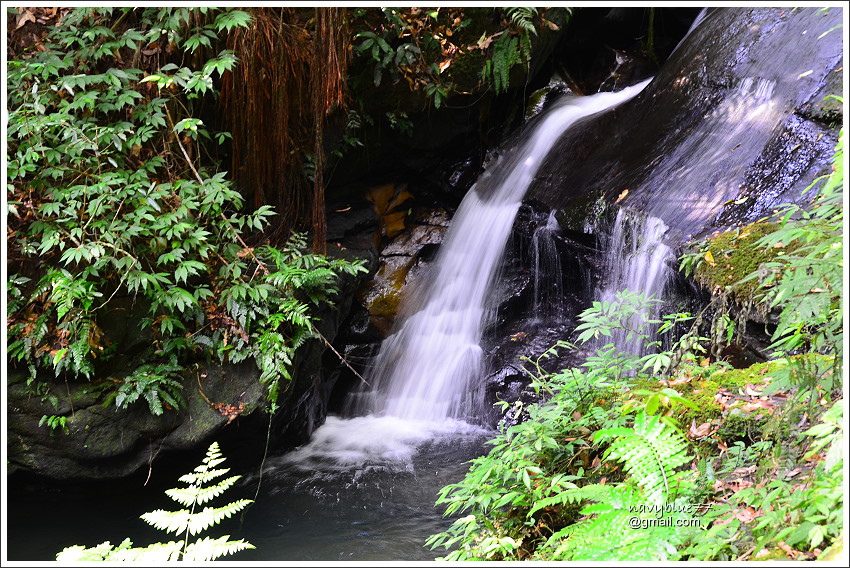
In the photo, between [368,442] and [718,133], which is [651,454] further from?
[718,133]

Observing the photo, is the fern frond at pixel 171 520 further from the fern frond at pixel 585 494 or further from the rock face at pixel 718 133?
the rock face at pixel 718 133

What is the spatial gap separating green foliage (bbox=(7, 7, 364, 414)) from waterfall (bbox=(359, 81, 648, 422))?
1.78 m

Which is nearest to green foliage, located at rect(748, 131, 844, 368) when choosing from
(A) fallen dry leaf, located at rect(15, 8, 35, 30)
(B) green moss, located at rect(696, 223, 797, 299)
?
(B) green moss, located at rect(696, 223, 797, 299)

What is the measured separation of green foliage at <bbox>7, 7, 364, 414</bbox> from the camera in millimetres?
4637

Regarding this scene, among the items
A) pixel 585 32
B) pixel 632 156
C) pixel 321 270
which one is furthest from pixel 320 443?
pixel 585 32

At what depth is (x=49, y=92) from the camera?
16.0 ft

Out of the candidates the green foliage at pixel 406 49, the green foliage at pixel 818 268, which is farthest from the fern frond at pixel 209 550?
the green foliage at pixel 406 49

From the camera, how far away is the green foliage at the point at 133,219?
15.2 ft

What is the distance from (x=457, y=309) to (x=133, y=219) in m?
3.58

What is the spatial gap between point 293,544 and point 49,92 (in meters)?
4.04

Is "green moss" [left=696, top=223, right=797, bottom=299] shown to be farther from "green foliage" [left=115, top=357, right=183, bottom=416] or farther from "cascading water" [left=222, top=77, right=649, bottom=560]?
"green foliage" [left=115, top=357, right=183, bottom=416]

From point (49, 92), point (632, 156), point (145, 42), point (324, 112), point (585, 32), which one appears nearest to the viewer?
point (49, 92)

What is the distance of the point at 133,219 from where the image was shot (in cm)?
482

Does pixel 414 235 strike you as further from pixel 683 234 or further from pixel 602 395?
pixel 602 395
